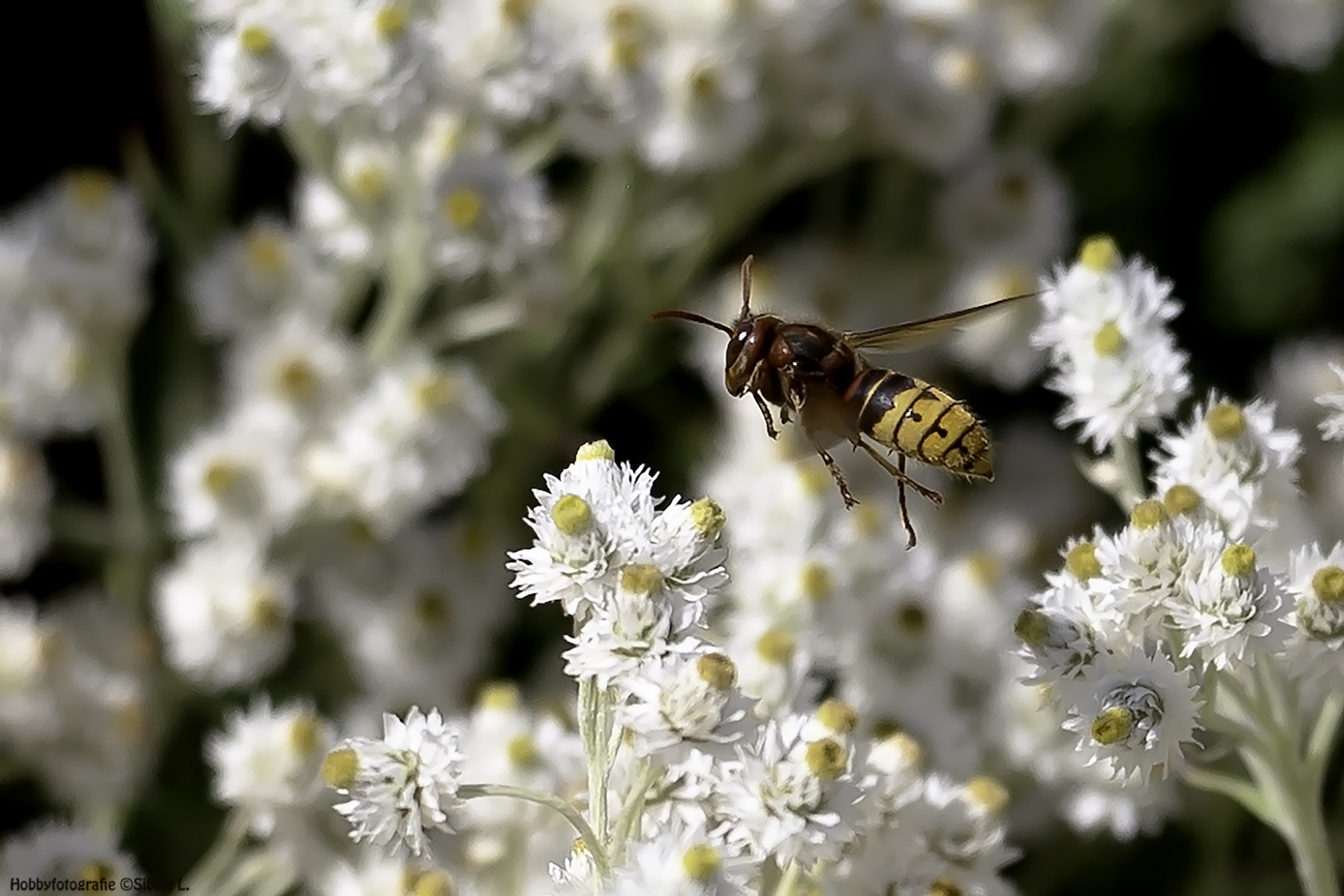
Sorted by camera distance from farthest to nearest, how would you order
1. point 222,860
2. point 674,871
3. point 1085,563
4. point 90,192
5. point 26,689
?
point 90,192
point 26,689
point 222,860
point 1085,563
point 674,871

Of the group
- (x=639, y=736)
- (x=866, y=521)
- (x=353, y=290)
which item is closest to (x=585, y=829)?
(x=639, y=736)

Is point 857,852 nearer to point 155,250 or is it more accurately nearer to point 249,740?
point 249,740

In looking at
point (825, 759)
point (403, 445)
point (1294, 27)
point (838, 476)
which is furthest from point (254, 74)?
point (1294, 27)

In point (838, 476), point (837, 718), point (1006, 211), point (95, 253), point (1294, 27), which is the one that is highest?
point (1294, 27)

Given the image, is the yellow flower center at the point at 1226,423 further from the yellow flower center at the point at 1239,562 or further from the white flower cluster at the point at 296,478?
the white flower cluster at the point at 296,478

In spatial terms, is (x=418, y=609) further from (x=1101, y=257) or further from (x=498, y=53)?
(x=1101, y=257)

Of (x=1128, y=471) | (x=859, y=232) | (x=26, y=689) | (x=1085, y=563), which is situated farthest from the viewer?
(x=859, y=232)

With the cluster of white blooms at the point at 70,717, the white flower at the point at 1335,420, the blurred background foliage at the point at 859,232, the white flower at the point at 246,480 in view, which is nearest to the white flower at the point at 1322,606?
the white flower at the point at 1335,420
